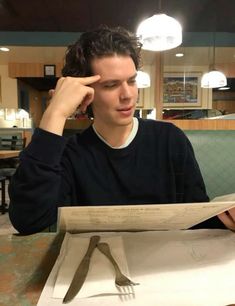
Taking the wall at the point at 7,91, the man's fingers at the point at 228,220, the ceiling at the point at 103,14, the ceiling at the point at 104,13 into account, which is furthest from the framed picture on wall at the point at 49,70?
the man's fingers at the point at 228,220

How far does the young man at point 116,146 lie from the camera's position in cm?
83

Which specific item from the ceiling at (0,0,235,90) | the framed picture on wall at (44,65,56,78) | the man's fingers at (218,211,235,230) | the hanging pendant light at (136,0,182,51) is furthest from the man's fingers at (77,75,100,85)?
the framed picture on wall at (44,65,56,78)

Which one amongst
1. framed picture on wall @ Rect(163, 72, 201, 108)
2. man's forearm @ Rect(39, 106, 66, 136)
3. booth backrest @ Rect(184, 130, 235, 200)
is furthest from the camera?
framed picture on wall @ Rect(163, 72, 201, 108)

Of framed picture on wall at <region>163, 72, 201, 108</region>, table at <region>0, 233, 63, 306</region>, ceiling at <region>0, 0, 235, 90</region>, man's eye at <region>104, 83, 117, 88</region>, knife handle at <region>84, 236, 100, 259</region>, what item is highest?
ceiling at <region>0, 0, 235, 90</region>

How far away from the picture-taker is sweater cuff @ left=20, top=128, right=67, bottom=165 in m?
0.62

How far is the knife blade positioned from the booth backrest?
4.32 ft

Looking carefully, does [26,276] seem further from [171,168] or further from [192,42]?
[192,42]

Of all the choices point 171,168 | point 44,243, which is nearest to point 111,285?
point 44,243

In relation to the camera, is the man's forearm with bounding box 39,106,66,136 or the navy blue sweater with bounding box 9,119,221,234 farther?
the navy blue sweater with bounding box 9,119,221,234

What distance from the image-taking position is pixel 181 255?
1.87 feet

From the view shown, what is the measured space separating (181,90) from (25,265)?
4415mm

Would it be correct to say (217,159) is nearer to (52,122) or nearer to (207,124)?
(207,124)

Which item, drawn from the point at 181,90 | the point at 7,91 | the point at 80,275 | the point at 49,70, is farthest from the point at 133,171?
the point at 7,91

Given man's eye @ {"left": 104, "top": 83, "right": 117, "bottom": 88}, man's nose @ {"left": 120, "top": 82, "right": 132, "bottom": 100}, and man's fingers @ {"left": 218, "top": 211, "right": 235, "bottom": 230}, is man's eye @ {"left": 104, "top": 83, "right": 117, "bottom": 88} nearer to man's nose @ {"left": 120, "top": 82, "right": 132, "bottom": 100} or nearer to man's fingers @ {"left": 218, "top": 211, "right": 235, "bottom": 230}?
man's nose @ {"left": 120, "top": 82, "right": 132, "bottom": 100}
